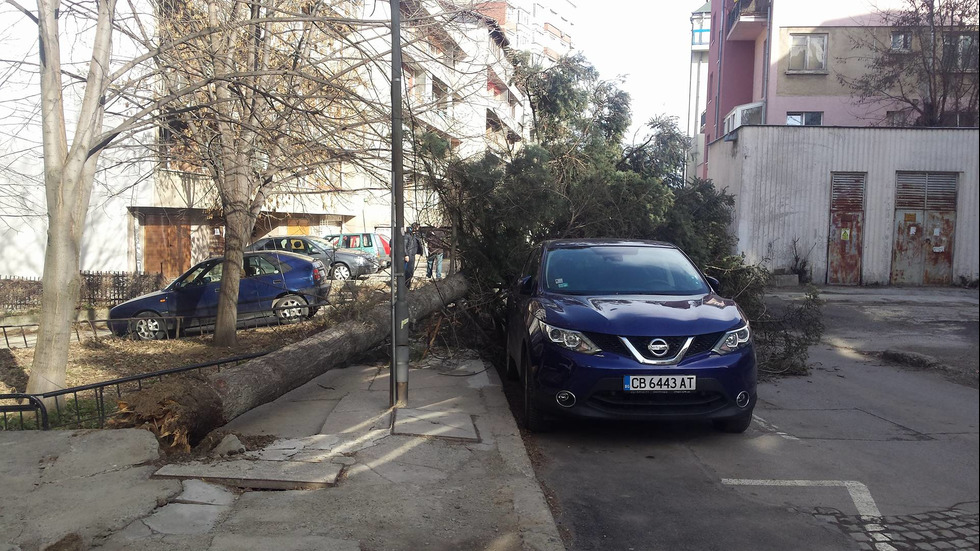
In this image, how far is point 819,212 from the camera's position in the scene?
20875 millimetres

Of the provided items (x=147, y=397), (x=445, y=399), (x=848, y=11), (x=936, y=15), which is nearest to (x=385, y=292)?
(x=445, y=399)

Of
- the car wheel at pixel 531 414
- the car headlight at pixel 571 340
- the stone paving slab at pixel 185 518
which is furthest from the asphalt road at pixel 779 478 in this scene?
the stone paving slab at pixel 185 518

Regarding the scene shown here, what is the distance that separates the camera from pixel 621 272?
7277mm

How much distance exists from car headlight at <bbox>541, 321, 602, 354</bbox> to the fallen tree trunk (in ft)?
8.26

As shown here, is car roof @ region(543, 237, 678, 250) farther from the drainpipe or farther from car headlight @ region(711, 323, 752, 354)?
the drainpipe

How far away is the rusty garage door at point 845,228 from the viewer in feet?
67.5

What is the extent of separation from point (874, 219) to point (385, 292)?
16.1m

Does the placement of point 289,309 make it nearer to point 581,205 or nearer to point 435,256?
point 435,256

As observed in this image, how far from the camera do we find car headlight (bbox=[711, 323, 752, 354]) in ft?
19.4

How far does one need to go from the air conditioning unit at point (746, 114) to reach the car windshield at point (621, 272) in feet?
65.7

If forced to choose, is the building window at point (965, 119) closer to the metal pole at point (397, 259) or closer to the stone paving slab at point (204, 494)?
the stone paving slab at point (204, 494)

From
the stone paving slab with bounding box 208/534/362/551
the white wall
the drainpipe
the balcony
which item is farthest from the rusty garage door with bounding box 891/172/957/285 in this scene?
the stone paving slab with bounding box 208/534/362/551

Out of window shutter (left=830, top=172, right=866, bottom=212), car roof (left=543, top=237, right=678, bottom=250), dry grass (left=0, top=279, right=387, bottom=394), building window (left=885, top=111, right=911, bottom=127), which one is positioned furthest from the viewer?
building window (left=885, top=111, right=911, bottom=127)

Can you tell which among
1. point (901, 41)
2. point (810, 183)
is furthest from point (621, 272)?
point (901, 41)
